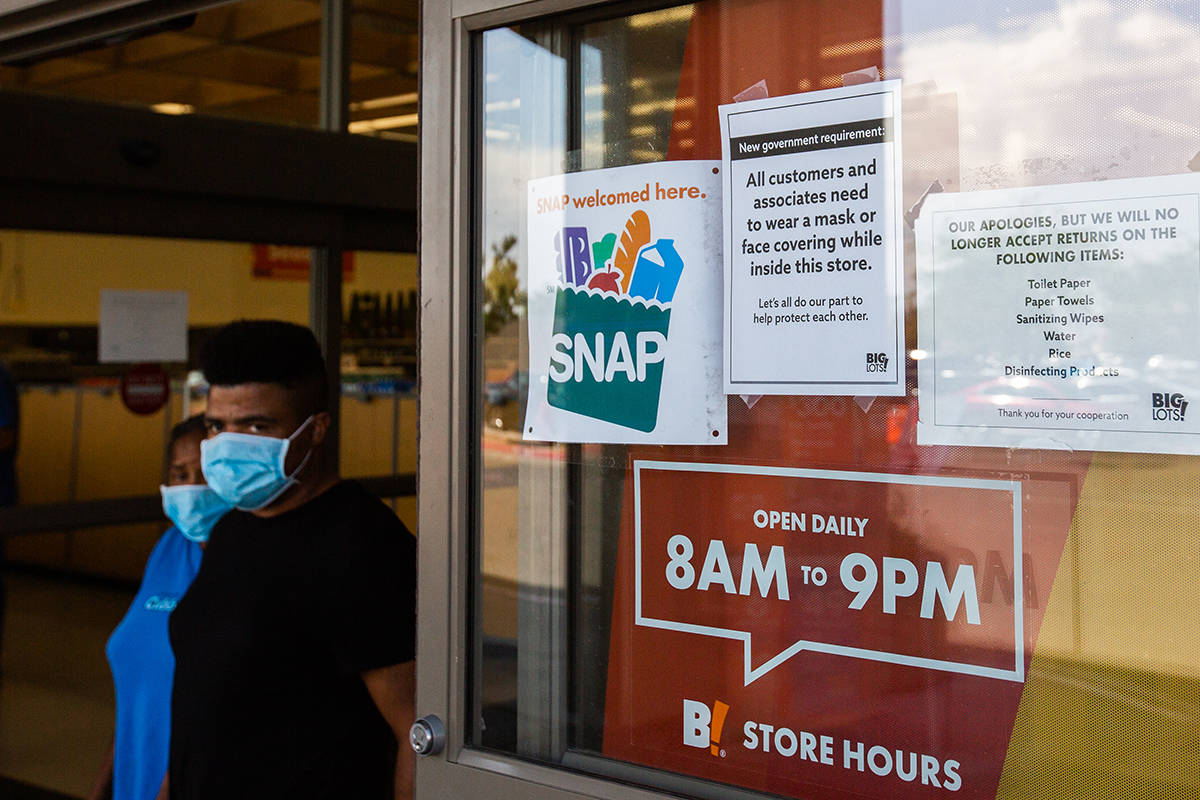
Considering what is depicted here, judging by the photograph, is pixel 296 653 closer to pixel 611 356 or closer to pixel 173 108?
pixel 611 356

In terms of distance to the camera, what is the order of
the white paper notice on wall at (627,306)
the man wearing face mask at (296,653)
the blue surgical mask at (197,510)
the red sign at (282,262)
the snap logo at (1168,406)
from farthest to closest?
the red sign at (282,262), the blue surgical mask at (197,510), the man wearing face mask at (296,653), the white paper notice on wall at (627,306), the snap logo at (1168,406)

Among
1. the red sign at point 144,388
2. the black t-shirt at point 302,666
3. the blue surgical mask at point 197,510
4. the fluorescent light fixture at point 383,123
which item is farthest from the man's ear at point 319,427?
the fluorescent light fixture at point 383,123

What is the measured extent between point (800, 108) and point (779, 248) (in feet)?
0.57

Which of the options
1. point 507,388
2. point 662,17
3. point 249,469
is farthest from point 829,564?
point 249,469

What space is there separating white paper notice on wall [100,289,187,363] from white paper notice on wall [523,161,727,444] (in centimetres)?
279

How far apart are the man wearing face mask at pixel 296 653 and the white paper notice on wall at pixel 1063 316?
110cm

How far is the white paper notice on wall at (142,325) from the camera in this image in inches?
154

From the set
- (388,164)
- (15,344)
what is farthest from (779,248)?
(15,344)

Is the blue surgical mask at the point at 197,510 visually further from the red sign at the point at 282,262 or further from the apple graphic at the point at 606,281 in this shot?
the red sign at the point at 282,262

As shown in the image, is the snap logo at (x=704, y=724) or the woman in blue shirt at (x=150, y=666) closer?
the snap logo at (x=704, y=724)

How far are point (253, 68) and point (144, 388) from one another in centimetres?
129

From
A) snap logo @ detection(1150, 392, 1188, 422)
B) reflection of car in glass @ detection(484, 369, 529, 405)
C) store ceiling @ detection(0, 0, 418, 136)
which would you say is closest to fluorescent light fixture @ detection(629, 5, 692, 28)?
reflection of car in glass @ detection(484, 369, 529, 405)

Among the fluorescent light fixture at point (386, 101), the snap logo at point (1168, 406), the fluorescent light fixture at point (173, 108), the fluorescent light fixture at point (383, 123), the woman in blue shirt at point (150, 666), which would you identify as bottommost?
the woman in blue shirt at point (150, 666)

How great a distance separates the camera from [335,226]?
4.26m
